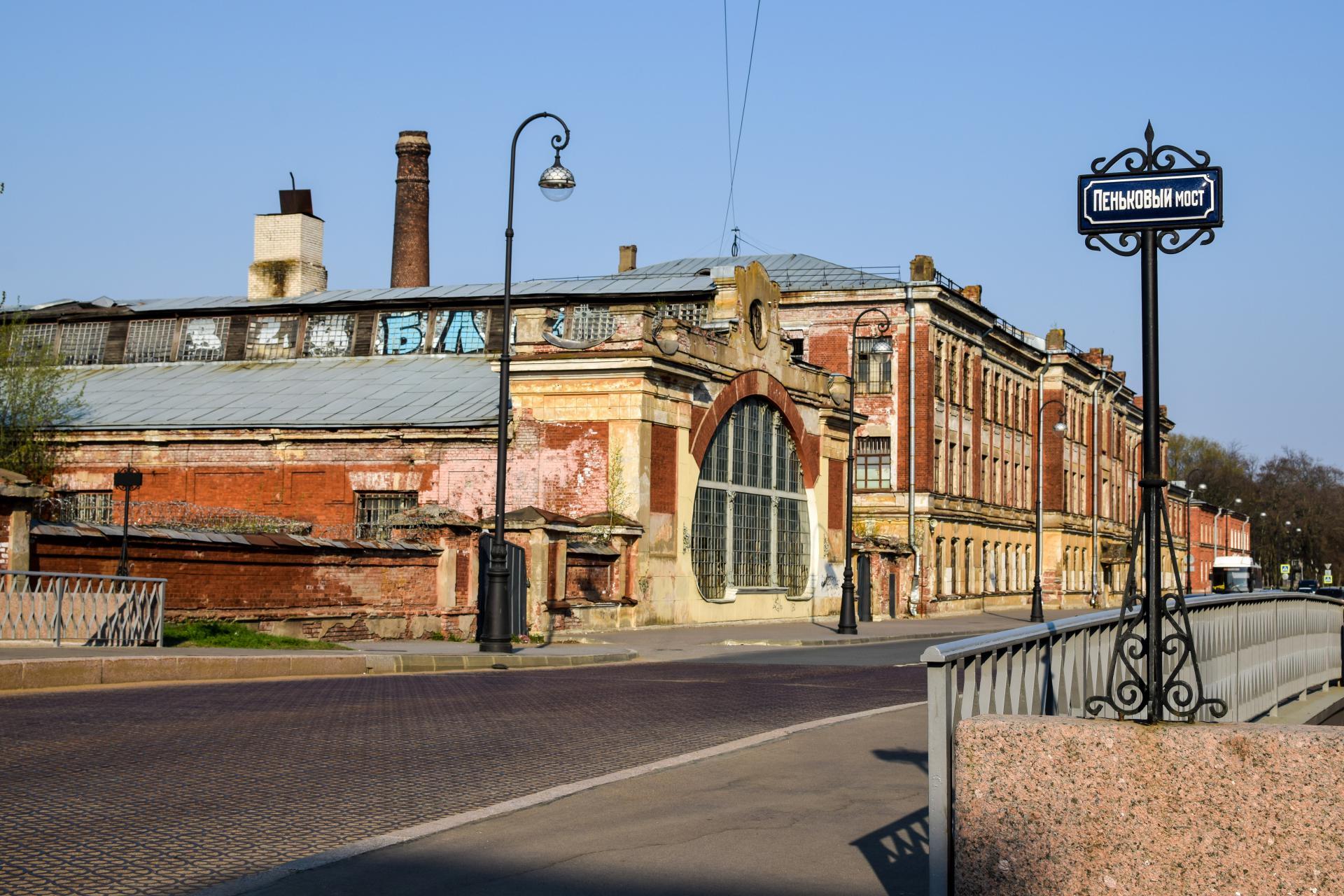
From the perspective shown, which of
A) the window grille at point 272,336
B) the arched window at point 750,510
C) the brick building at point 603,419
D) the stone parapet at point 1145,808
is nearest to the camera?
the stone parapet at point 1145,808

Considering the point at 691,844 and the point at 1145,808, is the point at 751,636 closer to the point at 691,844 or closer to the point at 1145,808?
the point at 691,844

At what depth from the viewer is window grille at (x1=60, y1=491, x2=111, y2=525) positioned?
39781 mm

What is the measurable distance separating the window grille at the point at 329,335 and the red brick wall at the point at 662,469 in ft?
49.1

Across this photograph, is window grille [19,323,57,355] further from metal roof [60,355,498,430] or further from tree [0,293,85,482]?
tree [0,293,85,482]

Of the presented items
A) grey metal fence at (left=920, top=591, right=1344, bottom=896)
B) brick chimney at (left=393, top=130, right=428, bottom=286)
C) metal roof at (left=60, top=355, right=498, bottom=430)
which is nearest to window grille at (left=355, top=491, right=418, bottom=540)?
metal roof at (left=60, top=355, right=498, bottom=430)

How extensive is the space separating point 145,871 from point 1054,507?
7103 cm

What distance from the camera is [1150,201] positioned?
7012mm

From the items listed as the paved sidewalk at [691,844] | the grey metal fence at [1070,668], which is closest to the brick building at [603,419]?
the grey metal fence at [1070,668]

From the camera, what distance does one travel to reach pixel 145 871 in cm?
702

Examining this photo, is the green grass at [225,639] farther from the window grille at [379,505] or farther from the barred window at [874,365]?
the barred window at [874,365]

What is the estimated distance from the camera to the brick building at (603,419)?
35375 mm

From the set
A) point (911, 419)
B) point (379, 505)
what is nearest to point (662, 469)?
point (379, 505)

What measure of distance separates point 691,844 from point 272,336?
4244cm

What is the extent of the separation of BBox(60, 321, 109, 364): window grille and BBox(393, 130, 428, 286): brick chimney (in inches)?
456
